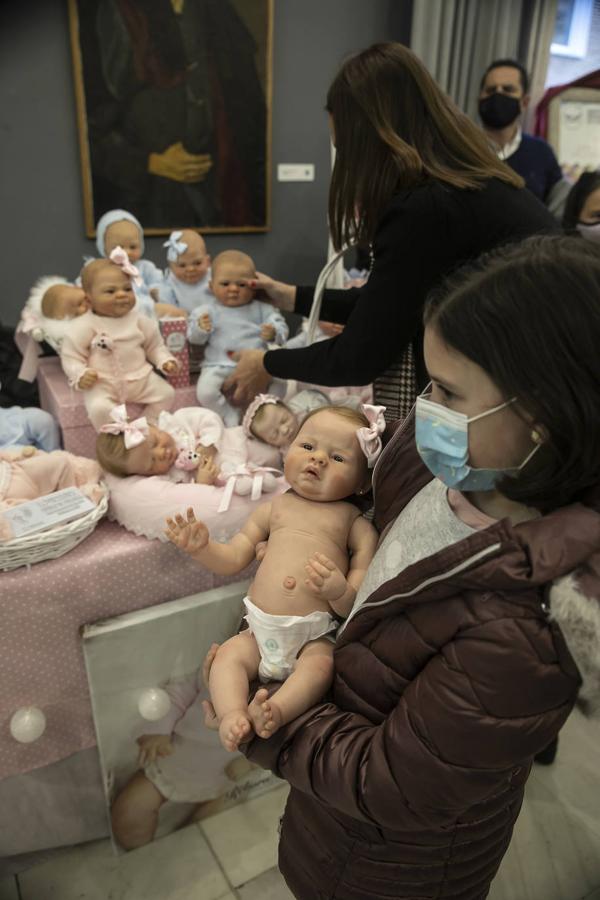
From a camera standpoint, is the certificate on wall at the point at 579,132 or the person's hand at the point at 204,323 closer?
the person's hand at the point at 204,323

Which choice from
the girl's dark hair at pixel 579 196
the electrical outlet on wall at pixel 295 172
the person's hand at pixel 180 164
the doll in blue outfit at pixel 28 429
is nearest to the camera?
the doll in blue outfit at pixel 28 429

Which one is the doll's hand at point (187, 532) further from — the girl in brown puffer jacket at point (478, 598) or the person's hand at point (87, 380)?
the person's hand at point (87, 380)

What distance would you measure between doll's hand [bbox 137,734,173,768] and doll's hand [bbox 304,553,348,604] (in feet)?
2.68

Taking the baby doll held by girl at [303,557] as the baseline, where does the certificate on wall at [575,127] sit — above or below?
above

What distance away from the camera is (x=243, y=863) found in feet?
5.66

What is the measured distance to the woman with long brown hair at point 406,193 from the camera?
1.37 metres

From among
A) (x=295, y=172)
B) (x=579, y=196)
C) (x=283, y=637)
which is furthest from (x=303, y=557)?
(x=295, y=172)

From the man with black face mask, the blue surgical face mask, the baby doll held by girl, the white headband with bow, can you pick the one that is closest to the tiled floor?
the baby doll held by girl

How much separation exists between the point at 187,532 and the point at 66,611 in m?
0.44

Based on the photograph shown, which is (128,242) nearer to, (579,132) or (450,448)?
(450,448)

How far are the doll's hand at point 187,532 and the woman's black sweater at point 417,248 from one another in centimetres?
52

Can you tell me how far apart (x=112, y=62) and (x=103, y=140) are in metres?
0.32

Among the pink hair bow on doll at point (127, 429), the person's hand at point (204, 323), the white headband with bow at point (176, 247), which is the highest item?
the white headband with bow at point (176, 247)

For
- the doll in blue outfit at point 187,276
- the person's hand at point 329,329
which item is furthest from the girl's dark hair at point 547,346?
the doll in blue outfit at point 187,276
